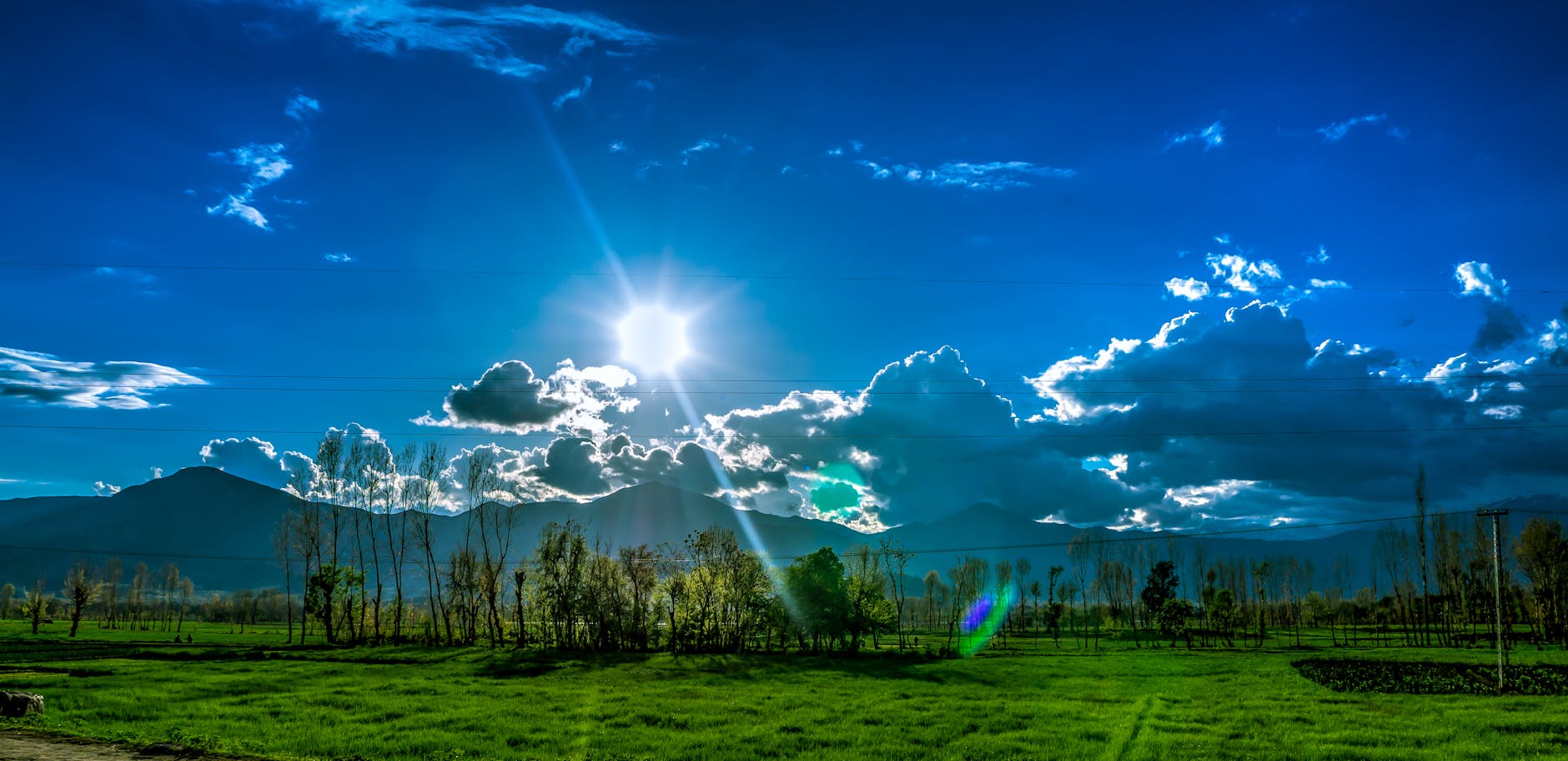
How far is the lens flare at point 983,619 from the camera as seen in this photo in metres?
131

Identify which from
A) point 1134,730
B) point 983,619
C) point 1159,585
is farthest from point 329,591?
point 983,619

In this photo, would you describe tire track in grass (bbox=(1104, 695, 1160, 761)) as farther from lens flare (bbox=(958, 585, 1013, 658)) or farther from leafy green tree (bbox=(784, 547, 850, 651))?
lens flare (bbox=(958, 585, 1013, 658))

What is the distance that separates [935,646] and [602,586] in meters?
46.7

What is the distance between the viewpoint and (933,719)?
35.8 meters

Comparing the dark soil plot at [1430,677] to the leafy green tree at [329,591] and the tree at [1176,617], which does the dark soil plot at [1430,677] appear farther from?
the leafy green tree at [329,591]

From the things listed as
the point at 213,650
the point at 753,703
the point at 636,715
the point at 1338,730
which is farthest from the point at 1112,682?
the point at 213,650

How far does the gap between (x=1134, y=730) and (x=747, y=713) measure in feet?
53.7

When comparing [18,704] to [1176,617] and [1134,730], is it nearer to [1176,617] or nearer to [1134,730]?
[1134,730]

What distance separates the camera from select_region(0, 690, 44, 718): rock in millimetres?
30812

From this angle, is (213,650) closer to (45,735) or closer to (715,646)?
(715,646)

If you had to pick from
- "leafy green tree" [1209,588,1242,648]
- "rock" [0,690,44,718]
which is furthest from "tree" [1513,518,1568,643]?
"rock" [0,690,44,718]

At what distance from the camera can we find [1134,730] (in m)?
33.8

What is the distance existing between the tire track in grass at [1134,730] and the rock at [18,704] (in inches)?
1530

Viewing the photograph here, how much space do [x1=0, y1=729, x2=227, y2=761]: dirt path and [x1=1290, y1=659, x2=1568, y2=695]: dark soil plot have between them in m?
56.4
